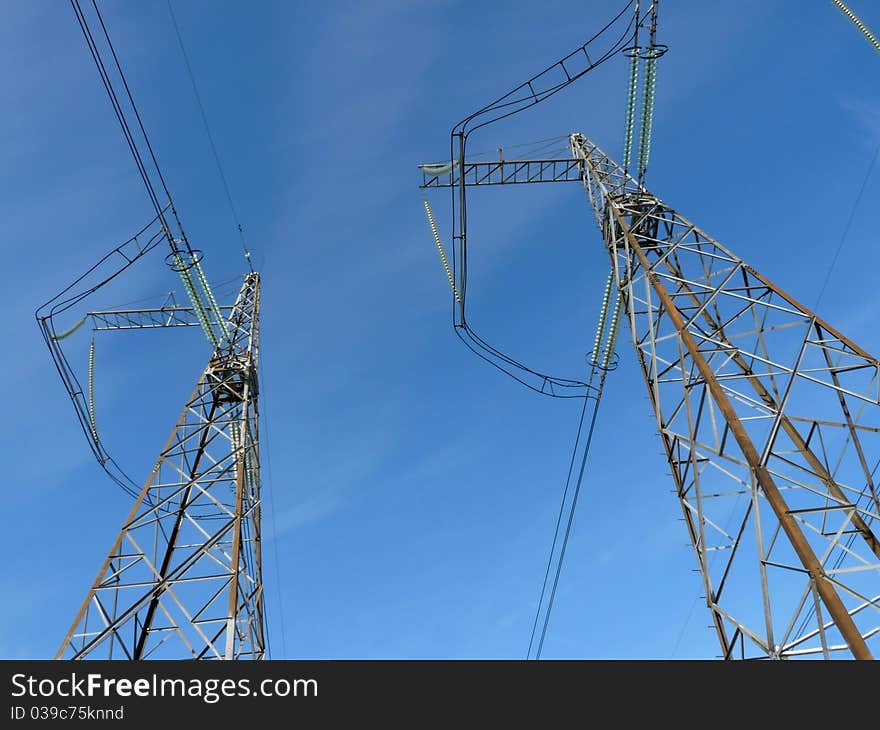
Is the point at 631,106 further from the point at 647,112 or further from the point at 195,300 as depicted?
the point at 195,300

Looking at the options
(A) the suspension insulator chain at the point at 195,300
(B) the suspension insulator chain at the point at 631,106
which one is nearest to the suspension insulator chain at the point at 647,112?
(B) the suspension insulator chain at the point at 631,106

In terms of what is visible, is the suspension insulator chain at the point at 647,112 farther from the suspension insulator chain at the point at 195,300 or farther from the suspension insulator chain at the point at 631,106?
the suspension insulator chain at the point at 195,300

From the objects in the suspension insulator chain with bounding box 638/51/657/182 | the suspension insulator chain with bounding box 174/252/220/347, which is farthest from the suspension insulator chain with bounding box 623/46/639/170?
the suspension insulator chain with bounding box 174/252/220/347

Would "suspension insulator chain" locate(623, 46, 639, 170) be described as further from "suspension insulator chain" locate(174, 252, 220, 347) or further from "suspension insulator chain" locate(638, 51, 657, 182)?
"suspension insulator chain" locate(174, 252, 220, 347)

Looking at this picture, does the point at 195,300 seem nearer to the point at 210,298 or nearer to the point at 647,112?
the point at 210,298

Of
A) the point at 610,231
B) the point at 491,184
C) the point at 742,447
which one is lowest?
the point at 742,447

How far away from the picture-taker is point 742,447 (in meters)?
13.0

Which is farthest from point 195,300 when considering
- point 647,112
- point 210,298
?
point 647,112

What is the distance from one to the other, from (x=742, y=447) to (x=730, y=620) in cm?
331

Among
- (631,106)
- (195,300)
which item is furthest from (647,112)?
(195,300)
